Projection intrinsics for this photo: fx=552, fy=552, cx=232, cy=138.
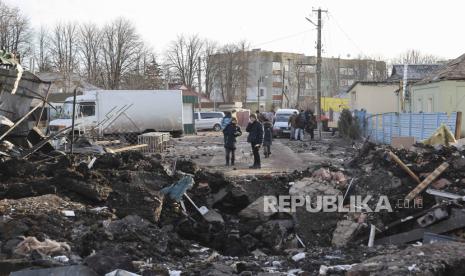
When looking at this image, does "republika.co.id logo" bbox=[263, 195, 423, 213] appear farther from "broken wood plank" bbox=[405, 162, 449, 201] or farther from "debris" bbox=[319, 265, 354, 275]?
"debris" bbox=[319, 265, 354, 275]

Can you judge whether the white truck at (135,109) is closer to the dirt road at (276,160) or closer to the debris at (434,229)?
the dirt road at (276,160)

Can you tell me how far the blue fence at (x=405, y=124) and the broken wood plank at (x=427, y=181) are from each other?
10.1m

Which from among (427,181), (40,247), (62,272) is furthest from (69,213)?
(427,181)

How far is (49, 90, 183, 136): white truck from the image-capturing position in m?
29.5

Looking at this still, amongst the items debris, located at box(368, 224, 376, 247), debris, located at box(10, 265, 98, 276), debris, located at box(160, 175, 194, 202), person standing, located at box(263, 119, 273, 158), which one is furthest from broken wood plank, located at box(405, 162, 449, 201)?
person standing, located at box(263, 119, 273, 158)

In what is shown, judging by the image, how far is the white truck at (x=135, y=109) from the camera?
2947 centimetres

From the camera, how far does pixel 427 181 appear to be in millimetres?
9461

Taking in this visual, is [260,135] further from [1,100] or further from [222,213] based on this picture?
[1,100]

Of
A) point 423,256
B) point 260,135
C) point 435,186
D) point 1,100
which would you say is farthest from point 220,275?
point 260,135

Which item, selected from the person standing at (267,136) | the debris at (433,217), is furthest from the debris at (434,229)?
the person standing at (267,136)

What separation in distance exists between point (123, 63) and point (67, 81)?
11.7 m

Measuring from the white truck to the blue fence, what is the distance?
36.1 feet

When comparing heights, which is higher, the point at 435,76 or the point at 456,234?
the point at 435,76

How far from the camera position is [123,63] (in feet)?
249
